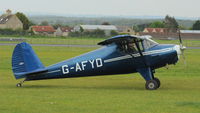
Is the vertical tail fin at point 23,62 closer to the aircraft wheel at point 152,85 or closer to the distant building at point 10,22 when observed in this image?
the aircraft wheel at point 152,85

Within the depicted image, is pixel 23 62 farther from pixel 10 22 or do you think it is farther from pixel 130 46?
pixel 10 22

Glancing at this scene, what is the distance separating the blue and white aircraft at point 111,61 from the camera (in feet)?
65.9

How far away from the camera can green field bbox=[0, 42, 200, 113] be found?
537 inches

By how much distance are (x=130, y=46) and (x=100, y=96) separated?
13.5ft

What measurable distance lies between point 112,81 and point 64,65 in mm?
3829

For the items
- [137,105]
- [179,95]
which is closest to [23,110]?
[137,105]

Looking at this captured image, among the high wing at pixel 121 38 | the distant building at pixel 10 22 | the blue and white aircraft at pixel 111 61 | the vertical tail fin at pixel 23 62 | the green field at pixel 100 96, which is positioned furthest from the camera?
the distant building at pixel 10 22

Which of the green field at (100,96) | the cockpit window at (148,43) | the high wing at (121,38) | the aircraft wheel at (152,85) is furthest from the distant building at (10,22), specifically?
the aircraft wheel at (152,85)

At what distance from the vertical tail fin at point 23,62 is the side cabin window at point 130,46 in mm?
3466

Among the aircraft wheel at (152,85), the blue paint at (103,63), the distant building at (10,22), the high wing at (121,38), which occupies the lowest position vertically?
the distant building at (10,22)

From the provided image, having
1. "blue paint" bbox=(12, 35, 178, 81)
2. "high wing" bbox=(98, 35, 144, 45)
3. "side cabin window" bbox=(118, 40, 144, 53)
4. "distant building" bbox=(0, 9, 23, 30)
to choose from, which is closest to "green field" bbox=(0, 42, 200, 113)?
"blue paint" bbox=(12, 35, 178, 81)

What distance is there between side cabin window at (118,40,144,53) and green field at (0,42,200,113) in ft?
5.08

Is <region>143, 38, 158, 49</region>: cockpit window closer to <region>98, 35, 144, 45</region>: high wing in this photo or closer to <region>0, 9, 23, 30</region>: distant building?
<region>98, 35, 144, 45</region>: high wing

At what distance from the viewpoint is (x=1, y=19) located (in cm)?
15038
